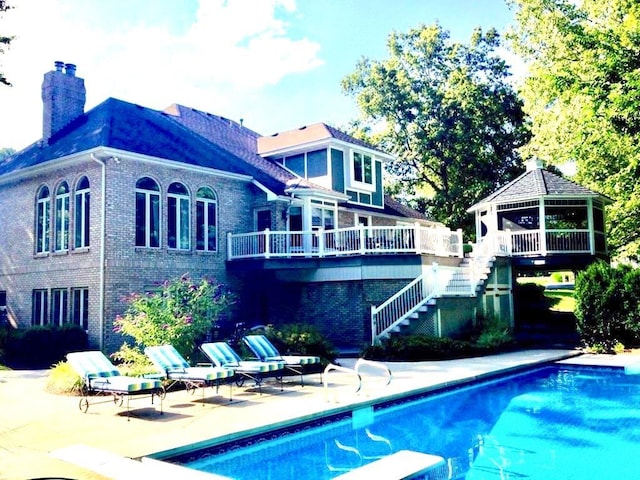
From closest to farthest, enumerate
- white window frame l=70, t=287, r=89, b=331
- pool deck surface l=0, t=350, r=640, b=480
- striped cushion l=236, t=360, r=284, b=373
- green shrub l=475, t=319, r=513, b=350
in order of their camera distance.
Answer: pool deck surface l=0, t=350, r=640, b=480, striped cushion l=236, t=360, r=284, b=373, white window frame l=70, t=287, r=89, b=331, green shrub l=475, t=319, r=513, b=350

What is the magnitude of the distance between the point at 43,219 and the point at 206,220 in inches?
216

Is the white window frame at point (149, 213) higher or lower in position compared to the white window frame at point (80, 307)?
higher

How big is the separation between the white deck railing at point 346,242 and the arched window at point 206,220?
0.65 m

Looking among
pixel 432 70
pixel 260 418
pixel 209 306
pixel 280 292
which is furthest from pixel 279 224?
pixel 432 70

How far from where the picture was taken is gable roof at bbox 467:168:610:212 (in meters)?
23.0

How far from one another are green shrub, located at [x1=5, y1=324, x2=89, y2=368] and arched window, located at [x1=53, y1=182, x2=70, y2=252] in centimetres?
311

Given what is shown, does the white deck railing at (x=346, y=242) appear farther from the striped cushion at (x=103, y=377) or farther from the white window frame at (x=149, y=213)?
the striped cushion at (x=103, y=377)

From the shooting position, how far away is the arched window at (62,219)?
60.2ft

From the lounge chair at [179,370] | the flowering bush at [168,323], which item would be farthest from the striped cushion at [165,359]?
the flowering bush at [168,323]

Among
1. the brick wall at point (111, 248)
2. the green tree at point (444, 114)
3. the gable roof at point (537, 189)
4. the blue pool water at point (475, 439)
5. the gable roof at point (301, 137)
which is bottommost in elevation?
the blue pool water at point (475, 439)

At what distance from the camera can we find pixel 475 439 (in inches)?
350

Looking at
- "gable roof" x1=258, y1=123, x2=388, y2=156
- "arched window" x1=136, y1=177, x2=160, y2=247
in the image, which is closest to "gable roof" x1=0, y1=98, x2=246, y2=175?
"arched window" x1=136, y1=177, x2=160, y2=247

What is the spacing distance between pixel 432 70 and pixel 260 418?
32466 millimetres

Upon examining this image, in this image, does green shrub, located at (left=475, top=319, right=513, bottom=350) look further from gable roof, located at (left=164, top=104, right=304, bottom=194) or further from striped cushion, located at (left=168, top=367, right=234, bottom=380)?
striped cushion, located at (left=168, top=367, right=234, bottom=380)
